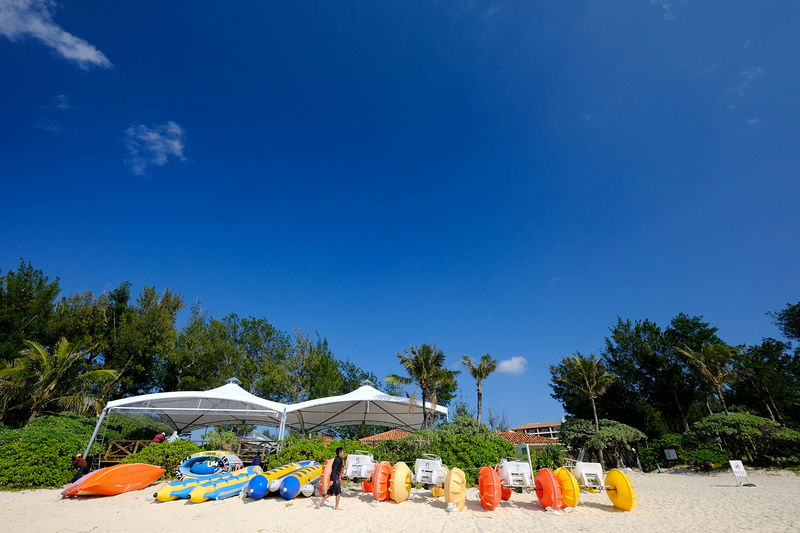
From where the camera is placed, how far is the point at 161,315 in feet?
90.9

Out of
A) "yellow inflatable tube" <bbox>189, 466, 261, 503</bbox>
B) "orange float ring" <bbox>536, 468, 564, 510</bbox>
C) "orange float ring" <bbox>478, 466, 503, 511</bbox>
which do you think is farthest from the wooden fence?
"orange float ring" <bbox>536, 468, 564, 510</bbox>

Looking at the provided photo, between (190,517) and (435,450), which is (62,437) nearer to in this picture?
(190,517)

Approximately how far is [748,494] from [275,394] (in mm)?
30194

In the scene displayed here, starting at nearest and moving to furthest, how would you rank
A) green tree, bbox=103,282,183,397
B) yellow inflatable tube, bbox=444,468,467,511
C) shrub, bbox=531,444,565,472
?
1. yellow inflatable tube, bbox=444,468,467,511
2. shrub, bbox=531,444,565,472
3. green tree, bbox=103,282,183,397

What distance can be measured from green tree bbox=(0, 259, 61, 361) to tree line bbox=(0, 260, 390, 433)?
51mm

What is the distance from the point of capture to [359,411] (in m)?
20.0

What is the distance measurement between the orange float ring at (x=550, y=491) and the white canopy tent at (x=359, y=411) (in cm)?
804

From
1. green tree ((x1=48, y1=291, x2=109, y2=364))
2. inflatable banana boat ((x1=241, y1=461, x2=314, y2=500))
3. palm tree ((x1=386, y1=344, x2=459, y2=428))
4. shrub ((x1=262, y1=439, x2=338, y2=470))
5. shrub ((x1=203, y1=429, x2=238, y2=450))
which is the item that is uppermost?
green tree ((x1=48, y1=291, x2=109, y2=364))

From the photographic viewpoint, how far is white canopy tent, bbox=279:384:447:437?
53.9 ft

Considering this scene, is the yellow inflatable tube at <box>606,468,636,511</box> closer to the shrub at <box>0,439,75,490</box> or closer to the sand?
the sand

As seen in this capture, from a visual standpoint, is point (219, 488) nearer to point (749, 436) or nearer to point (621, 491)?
point (621, 491)

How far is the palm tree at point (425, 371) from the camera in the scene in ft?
60.0

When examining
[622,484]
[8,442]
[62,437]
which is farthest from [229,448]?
[622,484]

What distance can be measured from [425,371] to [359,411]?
4644mm
